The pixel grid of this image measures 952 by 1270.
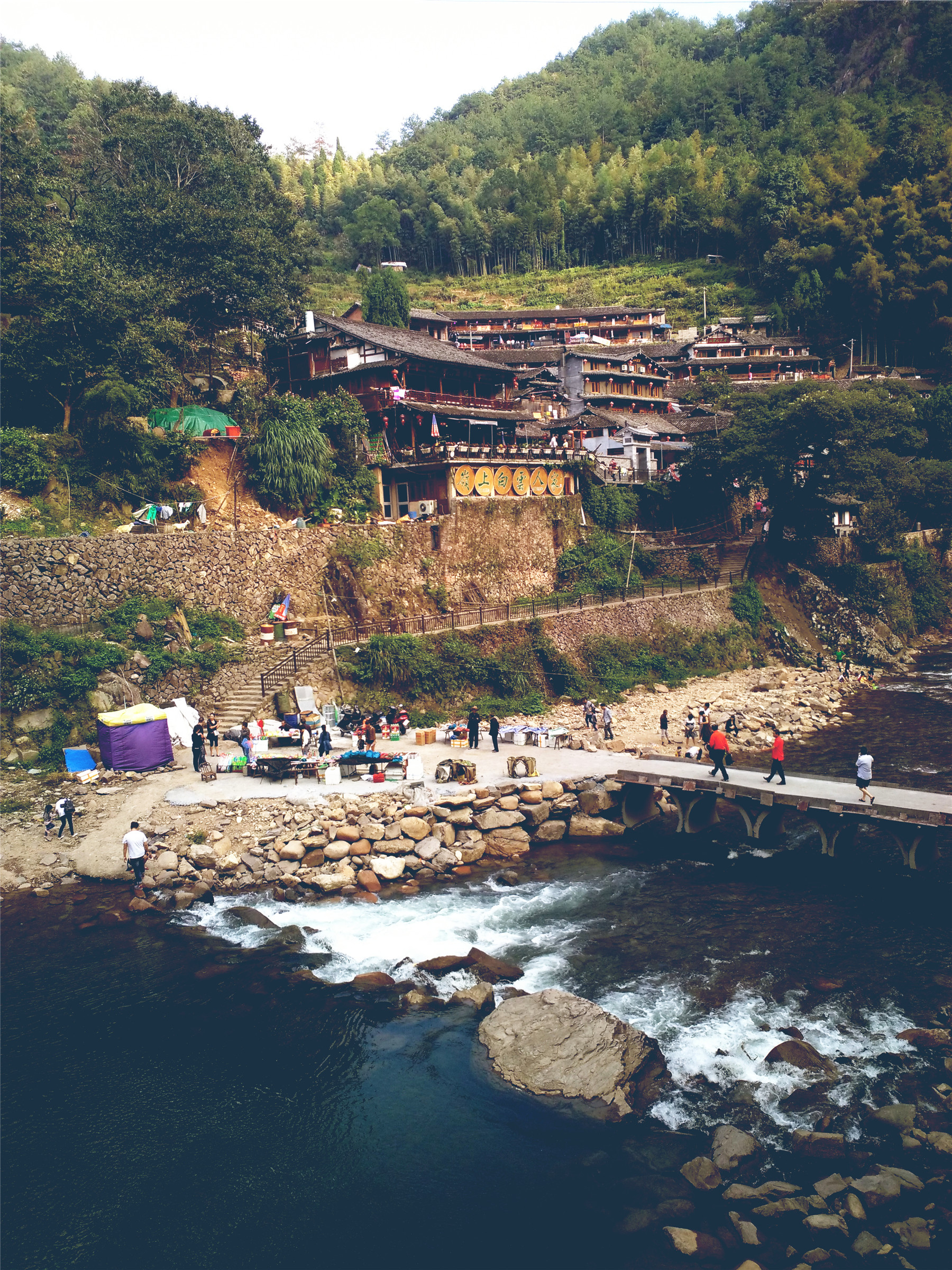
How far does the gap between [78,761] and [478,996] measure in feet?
48.7

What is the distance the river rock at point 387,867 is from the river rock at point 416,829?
2.92ft

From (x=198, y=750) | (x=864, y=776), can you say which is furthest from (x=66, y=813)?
(x=864, y=776)

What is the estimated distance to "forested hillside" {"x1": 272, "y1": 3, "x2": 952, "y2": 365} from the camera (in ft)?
261

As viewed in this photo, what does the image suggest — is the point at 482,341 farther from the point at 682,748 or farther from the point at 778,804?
the point at 778,804

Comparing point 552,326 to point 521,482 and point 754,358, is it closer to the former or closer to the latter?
point 754,358

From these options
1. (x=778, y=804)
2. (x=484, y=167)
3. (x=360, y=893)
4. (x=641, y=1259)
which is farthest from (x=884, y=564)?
(x=484, y=167)

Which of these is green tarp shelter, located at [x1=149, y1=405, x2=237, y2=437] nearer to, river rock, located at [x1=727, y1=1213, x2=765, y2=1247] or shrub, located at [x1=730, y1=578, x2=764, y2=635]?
shrub, located at [x1=730, y1=578, x2=764, y2=635]

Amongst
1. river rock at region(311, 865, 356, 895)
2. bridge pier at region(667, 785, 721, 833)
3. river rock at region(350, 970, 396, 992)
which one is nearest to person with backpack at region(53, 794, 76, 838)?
river rock at region(311, 865, 356, 895)

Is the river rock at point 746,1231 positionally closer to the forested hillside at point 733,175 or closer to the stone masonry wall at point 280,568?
the stone masonry wall at point 280,568

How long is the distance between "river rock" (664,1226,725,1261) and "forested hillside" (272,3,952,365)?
80887 mm

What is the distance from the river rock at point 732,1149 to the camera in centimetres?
1118

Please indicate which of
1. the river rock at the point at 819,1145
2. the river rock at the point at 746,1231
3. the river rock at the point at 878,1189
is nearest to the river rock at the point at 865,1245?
the river rock at the point at 878,1189

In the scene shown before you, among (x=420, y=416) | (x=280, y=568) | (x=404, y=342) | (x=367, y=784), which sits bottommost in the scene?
(x=367, y=784)

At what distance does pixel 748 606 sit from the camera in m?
42.5
